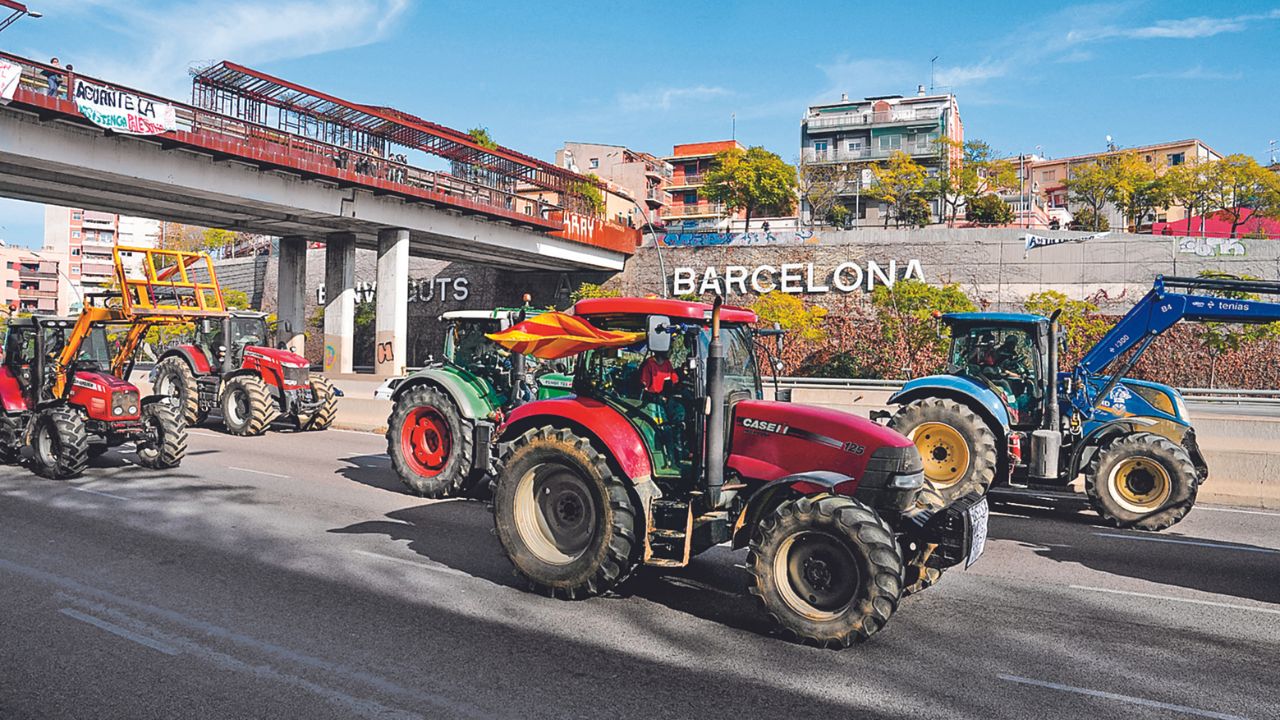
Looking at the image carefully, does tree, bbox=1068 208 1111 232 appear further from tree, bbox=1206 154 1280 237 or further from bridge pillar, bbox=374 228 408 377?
bridge pillar, bbox=374 228 408 377

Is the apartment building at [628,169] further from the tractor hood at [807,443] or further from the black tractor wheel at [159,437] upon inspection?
the tractor hood at [807,443]

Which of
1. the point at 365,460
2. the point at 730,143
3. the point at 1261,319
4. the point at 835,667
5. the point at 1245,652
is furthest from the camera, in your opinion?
the point at 730,143

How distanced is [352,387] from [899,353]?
77.7ft

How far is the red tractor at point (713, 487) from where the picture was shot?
19.2ft

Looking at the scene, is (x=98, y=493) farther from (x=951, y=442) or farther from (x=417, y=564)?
(x=951, y=442)

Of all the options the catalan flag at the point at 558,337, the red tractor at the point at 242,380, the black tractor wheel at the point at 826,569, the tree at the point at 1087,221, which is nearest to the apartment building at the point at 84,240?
the tree at the point at 1087,221

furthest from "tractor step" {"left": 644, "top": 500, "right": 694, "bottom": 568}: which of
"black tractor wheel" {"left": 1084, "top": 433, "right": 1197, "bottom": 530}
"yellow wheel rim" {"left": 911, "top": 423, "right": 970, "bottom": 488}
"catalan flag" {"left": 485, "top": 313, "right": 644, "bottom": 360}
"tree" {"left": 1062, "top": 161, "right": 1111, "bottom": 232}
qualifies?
"tree" {"left": 1062, "top": 161, "right": 1111, "bottom": 232}

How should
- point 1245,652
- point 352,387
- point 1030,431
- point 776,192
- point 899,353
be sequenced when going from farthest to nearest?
point 776,192
point 899,353
point 352,387
point 1030,431
point 1245,652

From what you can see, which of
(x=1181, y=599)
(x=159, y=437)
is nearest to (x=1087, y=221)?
(x=1181, y=599)

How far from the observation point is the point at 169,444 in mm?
12602

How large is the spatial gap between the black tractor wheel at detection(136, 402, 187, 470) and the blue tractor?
33.6ft

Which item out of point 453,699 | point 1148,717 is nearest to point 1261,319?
point 1148,717

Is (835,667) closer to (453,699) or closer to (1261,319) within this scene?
(453,699)

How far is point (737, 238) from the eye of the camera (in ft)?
160
